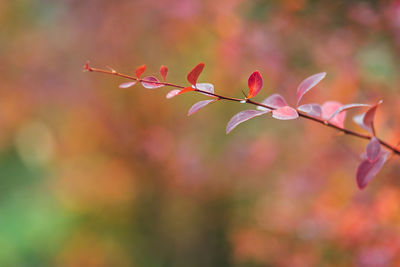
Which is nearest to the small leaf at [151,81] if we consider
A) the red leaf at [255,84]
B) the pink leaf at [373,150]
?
the red leaf at [255,84]

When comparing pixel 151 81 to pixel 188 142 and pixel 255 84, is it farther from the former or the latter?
pixel 188 142

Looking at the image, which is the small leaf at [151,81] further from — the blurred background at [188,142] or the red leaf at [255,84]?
the blurred background at [188,142]

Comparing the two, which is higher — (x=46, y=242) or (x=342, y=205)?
(x=342, y=205)

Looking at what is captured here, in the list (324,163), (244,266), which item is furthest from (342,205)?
(244,266)

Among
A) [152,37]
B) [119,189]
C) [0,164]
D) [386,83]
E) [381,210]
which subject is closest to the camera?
[381,210]

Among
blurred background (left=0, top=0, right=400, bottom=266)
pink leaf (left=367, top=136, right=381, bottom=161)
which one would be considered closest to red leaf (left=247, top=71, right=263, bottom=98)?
pink leaf (left=367, top=136, right=381, bottom=161)

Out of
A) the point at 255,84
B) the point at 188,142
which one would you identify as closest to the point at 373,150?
the point at 255,84

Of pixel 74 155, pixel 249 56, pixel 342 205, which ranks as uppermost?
pixel 249 56

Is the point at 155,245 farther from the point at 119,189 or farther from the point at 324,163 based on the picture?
the point at 324,163

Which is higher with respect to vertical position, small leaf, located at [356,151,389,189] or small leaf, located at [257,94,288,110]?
small leaf, located at [257,94,288,110]

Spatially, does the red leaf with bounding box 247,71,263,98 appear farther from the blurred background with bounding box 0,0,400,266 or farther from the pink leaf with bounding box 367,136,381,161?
the blurred background with bounding box 0,0,400,266
